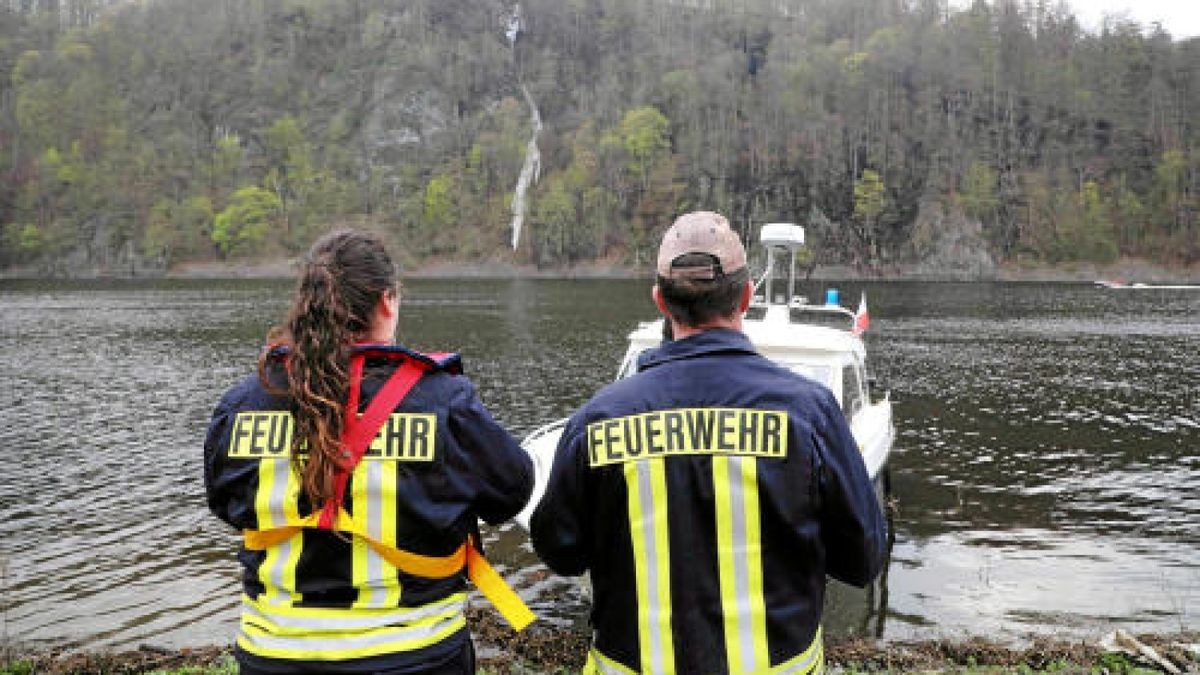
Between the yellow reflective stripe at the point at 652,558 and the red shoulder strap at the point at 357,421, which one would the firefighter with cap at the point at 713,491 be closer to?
the yellow reflective stripe at the point at 652,558

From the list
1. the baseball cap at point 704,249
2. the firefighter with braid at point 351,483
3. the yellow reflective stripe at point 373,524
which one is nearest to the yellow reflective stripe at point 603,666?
the firefighter with braid at point 351,483

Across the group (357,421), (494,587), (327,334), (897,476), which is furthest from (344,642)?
(897,476)

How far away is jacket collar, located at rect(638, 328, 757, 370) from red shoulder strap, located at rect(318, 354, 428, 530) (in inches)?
31.5

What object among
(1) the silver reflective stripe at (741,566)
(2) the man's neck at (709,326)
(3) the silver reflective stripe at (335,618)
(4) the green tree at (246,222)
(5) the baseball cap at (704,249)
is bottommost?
(3) the silver reflective stripe at (335,618)

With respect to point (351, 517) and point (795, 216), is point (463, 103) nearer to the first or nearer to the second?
point (795, 216)

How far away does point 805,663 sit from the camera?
9.24 feet

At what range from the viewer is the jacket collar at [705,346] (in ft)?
9.11

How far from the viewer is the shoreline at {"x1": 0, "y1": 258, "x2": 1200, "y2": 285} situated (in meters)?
103

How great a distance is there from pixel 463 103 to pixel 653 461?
17465 cm

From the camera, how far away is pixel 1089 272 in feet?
346

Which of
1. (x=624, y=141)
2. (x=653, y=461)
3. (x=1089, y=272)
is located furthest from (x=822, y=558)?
(x=624, y=141)

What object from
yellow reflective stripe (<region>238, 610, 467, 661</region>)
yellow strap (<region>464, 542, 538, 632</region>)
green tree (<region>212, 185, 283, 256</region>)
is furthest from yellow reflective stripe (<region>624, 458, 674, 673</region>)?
green tree (<region>212, 185, 283, 256</region>)

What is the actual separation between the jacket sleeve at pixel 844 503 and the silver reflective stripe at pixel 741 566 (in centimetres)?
27

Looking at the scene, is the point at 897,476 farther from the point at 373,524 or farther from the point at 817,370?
the point at 373,524
